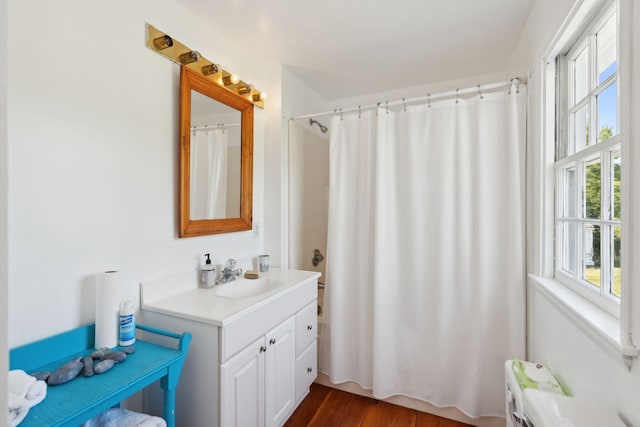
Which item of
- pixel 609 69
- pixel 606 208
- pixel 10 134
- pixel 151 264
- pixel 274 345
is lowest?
pixel 274 345

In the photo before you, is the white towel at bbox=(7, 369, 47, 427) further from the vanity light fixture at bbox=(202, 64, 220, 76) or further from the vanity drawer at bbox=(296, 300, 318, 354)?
the vanity light fixture at bbox=(202, 64, 220, 76)

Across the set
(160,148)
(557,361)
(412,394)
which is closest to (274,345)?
(412,394)

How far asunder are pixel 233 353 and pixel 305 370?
0.78 metres

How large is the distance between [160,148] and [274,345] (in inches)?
47.7

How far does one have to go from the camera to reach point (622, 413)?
79 centimetres

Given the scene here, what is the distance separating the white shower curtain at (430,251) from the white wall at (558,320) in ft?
0.29

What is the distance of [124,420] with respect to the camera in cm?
101

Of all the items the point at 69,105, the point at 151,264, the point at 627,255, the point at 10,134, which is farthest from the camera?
the point at 151,264

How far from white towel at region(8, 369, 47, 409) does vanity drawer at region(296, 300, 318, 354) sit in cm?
116

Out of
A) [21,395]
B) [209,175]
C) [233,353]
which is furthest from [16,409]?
[209,175]

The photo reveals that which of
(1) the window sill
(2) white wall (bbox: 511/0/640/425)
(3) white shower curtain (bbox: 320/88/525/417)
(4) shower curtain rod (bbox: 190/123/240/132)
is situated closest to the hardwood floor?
(3) white shower curtain (bbox: 320/88/525/417)

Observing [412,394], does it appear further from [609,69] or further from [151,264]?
[609,69]

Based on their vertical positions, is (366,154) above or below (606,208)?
above

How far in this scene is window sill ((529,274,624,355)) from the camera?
819 mm
